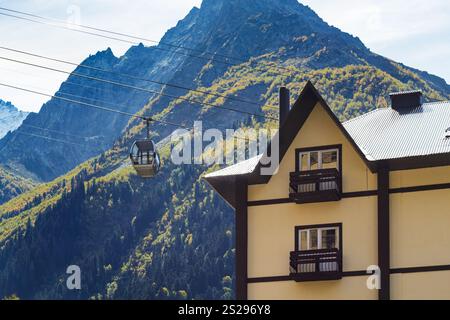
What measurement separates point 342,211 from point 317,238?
5.28 ft

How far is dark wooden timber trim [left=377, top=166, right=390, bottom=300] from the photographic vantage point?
5472 centimetres

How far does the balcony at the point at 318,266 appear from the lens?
55250 millimetres

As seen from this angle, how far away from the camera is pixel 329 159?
5797 cm

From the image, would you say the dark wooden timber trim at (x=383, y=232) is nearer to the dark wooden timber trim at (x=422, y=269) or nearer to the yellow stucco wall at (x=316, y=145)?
the dark wooden timber trim at (x=422, y=269)

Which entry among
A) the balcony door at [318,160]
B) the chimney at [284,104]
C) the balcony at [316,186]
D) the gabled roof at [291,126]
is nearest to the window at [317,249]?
the balcony at [316,186]

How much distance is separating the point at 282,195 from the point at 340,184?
2792mm

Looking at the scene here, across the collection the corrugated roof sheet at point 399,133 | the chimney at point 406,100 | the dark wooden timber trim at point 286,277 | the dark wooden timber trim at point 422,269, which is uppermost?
the chimney at point 406,100

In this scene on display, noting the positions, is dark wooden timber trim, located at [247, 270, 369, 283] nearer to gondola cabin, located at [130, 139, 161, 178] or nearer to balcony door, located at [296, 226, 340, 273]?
balcony door, located at [296, 226, 340, 273]

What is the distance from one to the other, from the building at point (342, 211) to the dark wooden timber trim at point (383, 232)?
43 millimetres
